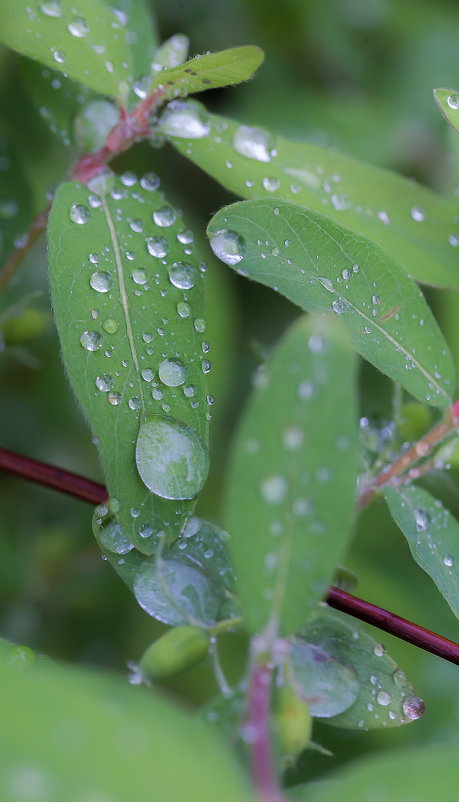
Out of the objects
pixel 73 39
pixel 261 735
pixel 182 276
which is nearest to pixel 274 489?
pixel 261 735

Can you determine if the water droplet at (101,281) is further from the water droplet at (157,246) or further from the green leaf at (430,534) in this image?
the green leaf at (430,534)

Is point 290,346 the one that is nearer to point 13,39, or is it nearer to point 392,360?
point 392,360

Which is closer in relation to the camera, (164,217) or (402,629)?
(402,629)

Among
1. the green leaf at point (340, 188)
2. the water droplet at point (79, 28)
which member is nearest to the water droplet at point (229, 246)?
the green leaf at point (340, 188)

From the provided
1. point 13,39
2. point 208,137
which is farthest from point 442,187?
point 13,39

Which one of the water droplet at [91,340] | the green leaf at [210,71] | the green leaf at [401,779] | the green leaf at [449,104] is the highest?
the green leaf at [449,104]

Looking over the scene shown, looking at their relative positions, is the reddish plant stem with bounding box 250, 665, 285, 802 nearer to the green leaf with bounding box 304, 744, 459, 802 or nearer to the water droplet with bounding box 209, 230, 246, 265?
the green leaf with bounding box 304, 744, 459, 802

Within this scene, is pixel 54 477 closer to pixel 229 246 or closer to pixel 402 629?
pixel 229 246
